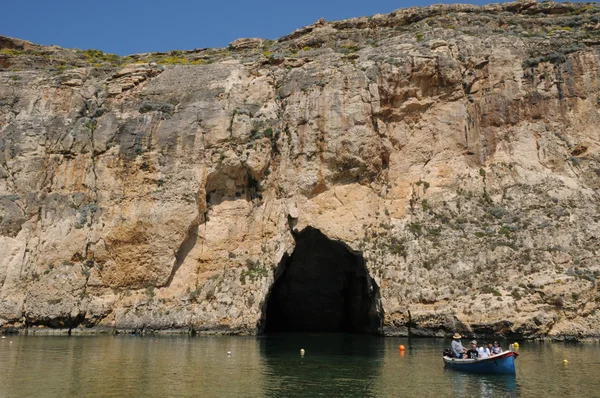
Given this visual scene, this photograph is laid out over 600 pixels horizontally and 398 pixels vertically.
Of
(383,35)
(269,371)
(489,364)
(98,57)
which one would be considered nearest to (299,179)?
(383,35)

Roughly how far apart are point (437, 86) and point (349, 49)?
994cm

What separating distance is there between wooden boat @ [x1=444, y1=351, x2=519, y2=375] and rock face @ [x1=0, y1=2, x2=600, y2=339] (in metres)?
12.1

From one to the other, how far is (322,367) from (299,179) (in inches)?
826

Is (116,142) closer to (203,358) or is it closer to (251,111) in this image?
(251,111)

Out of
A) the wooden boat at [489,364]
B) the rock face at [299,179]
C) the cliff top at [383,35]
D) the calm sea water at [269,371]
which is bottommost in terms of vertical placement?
the calm sea water at [269,371]

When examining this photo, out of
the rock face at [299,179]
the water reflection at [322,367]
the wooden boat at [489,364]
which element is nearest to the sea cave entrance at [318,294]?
the rock face at [299,179]

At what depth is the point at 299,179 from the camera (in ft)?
141

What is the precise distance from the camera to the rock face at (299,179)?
38.9 metres

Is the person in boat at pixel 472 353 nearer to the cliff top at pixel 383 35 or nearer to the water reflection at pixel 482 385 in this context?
the water reflection at pixel 482 385

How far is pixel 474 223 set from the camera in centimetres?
3969

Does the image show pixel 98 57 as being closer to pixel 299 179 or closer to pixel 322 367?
pixel 299 179

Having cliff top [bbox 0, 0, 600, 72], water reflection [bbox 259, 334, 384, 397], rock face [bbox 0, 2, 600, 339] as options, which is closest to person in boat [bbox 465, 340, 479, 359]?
water reflection [bbox 259, 334, 384, 397]

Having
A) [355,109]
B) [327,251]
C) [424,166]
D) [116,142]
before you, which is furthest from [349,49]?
[116,142]

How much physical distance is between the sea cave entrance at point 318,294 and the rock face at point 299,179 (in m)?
8.12
